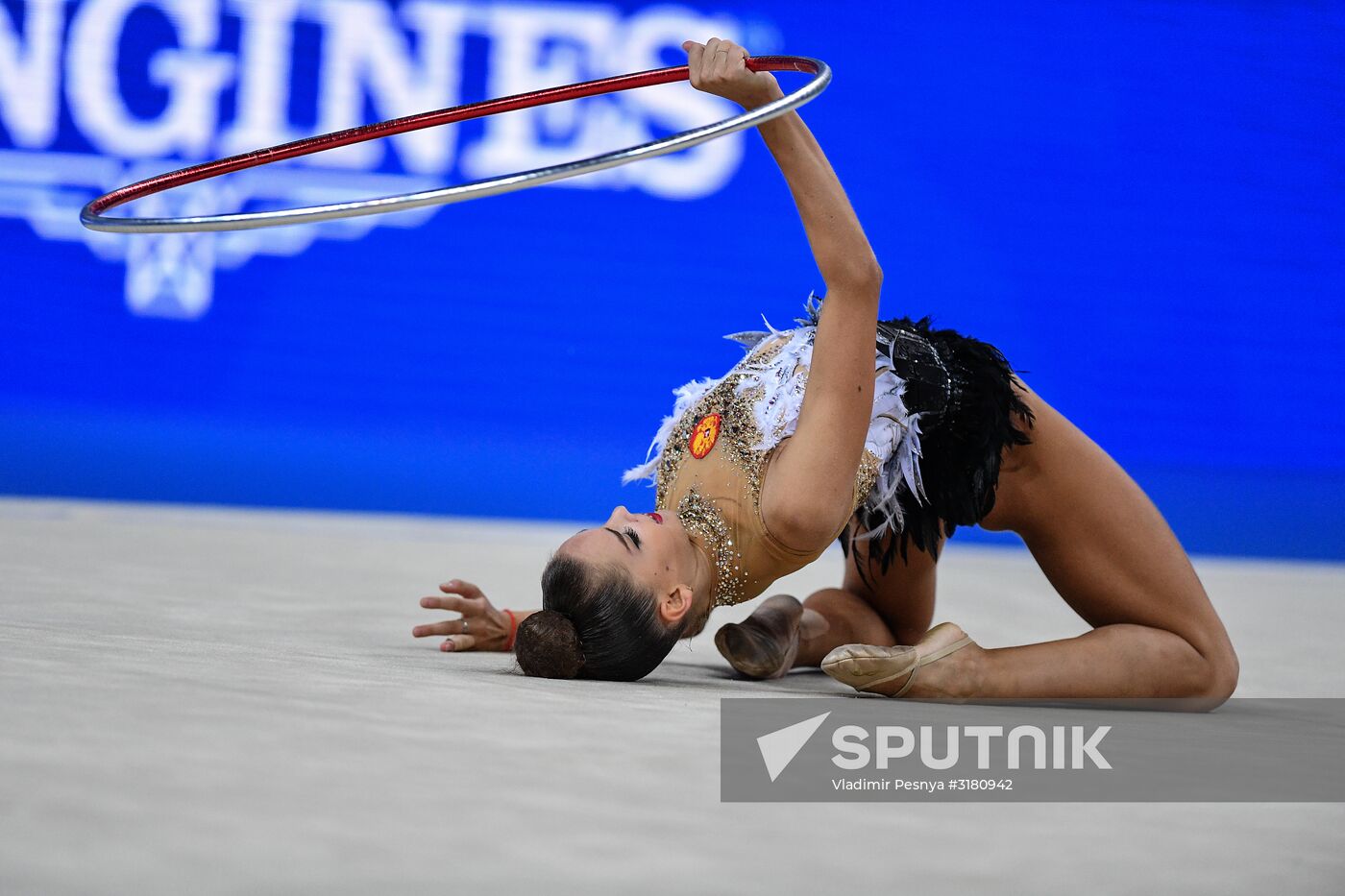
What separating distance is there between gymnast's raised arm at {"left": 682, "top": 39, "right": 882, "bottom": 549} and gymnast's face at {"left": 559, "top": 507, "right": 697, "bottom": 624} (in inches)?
4.9

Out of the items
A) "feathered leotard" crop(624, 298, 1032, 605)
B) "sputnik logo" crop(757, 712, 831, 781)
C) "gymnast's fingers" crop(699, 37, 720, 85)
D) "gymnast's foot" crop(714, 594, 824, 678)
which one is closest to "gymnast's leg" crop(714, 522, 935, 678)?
"gymnast's foot" crop(714, 594, 824, 678)

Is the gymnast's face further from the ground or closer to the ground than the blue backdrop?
closer to the ground

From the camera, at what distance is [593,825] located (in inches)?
30.4

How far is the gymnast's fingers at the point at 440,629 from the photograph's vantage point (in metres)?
1.66

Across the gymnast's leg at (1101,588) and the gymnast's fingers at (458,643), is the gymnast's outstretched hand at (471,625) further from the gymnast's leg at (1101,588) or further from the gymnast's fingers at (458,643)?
the gymnast's leg at (1101,588)

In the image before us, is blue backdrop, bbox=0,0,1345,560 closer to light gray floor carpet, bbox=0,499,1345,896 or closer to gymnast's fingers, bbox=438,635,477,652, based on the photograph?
gymnast's fingers, bbox=438,635,477,652

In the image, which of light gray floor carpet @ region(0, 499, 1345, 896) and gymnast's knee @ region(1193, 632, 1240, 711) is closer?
light gray floor carpet @ region(0, 499, 1345, 896)

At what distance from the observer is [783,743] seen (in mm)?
1028

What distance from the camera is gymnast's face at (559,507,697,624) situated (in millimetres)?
1428

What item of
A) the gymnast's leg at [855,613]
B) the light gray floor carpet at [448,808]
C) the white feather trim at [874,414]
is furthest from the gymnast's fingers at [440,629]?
the white feather trim at [874,414]

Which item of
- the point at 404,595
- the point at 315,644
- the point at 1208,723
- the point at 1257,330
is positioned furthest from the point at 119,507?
the point at 1257,330

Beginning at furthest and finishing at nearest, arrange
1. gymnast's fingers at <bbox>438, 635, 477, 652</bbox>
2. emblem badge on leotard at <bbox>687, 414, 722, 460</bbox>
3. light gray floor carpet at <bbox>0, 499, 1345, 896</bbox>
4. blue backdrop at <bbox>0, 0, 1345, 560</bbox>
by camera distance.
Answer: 1. blue backdrop at <bbox>0, 0, 1345, 560</bbox>
2. gymnast's fingers at <bbox>438, 635, 477, 652</bbox>
3. emblem badge on leotard at <bbox>687, 414, 722, 460</bbox>
4. light gray floor carpet at <bbox>0, 499, 1345, 896</bbox>

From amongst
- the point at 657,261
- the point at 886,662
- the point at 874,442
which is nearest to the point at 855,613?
the point at 874,442

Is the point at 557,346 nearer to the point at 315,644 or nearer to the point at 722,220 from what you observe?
the point at 722,220
